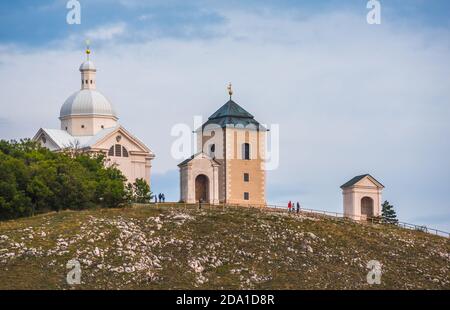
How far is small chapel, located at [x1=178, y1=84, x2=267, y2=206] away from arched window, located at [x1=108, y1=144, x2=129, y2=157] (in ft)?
17.9

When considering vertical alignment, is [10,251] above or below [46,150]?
below

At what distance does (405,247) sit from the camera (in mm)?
90688

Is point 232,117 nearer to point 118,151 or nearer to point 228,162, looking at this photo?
point 228,162

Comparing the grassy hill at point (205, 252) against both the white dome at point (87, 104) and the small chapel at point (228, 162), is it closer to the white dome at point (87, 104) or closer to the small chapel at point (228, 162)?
the small chapel at point (228, 162)

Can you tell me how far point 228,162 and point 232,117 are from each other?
12.5ft

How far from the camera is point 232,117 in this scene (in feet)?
355

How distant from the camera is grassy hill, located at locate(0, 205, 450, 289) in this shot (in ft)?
254

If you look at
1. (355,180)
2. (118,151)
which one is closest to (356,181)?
(355,180)

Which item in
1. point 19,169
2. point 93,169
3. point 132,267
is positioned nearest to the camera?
point 132,267
